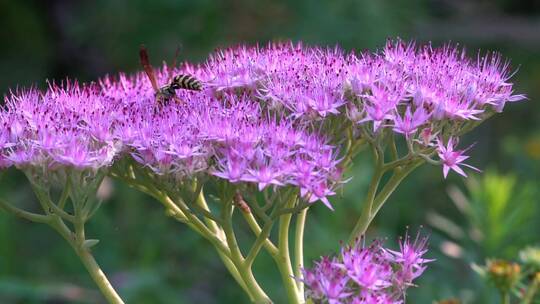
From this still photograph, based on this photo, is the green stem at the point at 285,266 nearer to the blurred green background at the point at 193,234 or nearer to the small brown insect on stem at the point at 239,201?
the small brown insect on stem at the point at 239,201

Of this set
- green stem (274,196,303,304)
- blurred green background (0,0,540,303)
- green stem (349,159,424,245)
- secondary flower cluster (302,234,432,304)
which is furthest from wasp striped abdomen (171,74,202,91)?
blurred green background (0,0,540,303)

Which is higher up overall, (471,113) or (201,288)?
(471,113)

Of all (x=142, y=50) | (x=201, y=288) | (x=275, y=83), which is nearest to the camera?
(x=275, y=83)

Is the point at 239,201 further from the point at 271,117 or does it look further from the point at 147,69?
the point at 147,69

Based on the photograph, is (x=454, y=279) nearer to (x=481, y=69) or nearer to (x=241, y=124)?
(x=481, y=69)

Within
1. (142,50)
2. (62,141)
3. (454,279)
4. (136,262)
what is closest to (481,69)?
(142,50)

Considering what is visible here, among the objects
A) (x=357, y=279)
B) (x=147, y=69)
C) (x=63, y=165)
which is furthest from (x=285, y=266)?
(x=147, y=69)
